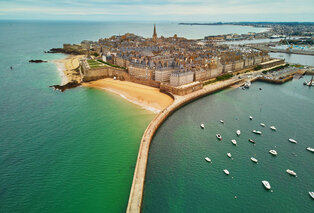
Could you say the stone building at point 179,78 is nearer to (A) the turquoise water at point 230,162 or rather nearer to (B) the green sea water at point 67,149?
(A) the turquoise water at point 230,162

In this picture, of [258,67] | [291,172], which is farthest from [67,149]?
[258,67]

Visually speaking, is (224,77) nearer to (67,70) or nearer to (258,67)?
(258,67)

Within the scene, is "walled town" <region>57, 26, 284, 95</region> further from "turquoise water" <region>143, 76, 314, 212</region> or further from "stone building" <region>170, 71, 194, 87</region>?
"turquoise water" <region>143, 76, 314, 212</region>

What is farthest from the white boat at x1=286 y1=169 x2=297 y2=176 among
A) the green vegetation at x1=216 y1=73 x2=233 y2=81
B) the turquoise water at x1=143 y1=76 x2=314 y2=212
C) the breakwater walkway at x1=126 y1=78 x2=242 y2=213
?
the green vegetation at x1=216 y1=73 x2=233 y2=81

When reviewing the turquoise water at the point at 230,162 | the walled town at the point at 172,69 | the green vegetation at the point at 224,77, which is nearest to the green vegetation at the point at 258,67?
the walled town at the point at 172,69

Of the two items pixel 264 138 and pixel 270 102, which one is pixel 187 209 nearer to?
pixel 264 138
